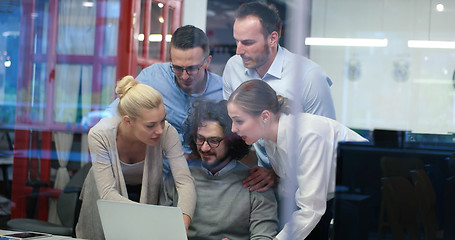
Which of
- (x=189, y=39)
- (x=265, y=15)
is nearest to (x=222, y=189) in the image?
(x=189, y=39)

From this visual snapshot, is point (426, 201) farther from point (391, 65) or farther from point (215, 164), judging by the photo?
point (215, 164)

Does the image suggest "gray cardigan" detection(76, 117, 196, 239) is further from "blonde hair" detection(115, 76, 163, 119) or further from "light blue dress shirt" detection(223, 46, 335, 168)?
"light blue dress shirt" detection(223, 46, 335, 168)

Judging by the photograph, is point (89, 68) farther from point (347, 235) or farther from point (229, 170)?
point (347, 235)

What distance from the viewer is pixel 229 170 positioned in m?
3.44

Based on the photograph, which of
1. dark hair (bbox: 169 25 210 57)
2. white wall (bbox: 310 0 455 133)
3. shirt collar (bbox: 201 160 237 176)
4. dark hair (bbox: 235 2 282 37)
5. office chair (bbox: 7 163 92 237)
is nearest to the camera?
white wall (bbox: 310 0 455 133)

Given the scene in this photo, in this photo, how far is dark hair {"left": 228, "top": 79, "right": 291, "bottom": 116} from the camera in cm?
328

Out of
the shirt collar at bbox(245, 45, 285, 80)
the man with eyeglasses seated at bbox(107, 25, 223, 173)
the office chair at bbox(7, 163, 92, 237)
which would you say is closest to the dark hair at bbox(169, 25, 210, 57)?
the man with eyeglasses seated at bbox(107, 25, 223, 173)

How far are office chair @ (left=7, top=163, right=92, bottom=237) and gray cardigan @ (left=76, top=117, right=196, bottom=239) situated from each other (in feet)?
0.27

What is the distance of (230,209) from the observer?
339cm

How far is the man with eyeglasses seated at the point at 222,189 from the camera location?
334 centimetres

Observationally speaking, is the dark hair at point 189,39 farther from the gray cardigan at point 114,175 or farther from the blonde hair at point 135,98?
the gray cardigan at point 114,175

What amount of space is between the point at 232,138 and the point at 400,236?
1.08 meters

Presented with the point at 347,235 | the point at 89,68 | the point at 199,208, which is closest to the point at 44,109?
the point at 89,68

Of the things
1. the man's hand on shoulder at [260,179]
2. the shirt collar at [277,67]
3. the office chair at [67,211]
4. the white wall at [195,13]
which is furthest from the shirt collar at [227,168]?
the office chair at [67,211]
